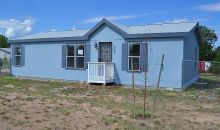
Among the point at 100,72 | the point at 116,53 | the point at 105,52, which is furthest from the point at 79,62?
the point at 116,53

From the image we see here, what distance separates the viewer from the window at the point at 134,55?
722 inches

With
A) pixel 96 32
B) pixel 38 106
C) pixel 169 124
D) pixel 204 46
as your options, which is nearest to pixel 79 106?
pixel 38 106

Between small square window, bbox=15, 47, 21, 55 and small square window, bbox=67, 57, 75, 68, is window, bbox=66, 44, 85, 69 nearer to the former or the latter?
small square window, bbox=67, 57, 75, 68

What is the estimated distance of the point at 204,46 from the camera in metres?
44.4

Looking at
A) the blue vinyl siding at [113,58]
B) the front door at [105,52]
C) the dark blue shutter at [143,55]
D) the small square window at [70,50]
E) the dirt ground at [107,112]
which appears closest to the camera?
the dirt ground at [107,112]

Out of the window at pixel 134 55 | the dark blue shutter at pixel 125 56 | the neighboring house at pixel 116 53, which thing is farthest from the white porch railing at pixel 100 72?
the window at pixel 134 55

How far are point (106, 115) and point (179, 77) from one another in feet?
25.2

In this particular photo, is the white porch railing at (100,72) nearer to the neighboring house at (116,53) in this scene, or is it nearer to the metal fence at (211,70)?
the neighboring house at (116,53)

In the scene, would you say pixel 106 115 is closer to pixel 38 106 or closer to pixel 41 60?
pixel 38 106

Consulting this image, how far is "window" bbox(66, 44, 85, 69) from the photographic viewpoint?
2064 centimetres

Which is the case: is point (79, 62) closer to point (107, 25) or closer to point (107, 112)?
point (107, 25)

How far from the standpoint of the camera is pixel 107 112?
35.3ft

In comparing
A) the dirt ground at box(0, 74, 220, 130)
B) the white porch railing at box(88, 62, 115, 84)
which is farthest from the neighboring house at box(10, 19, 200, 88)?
the dirt ground at box(0, 74, 220, 130)

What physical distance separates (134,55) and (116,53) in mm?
1130
